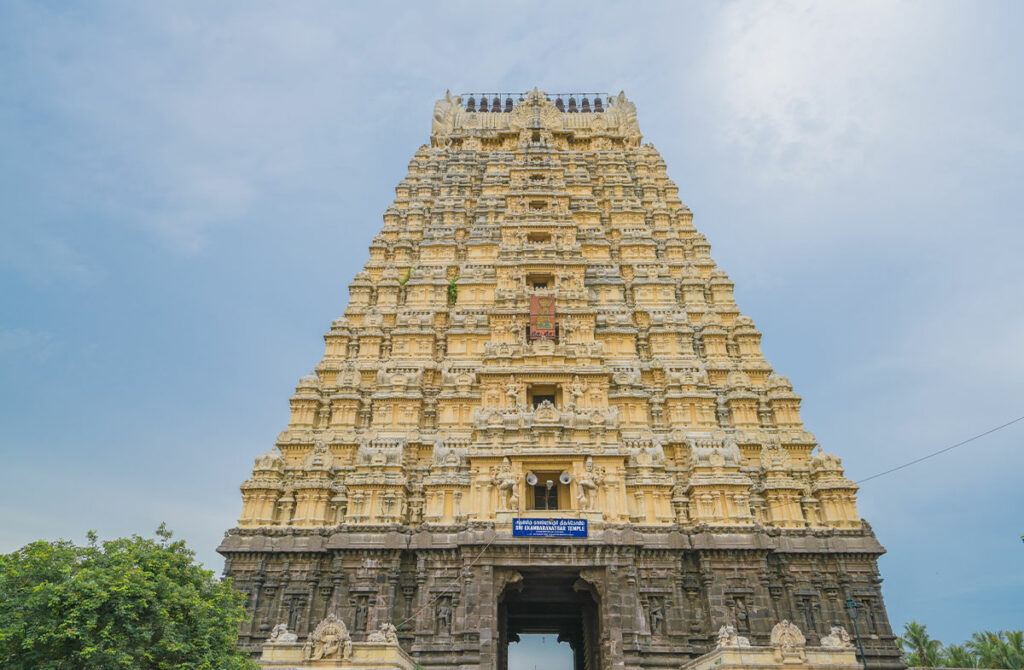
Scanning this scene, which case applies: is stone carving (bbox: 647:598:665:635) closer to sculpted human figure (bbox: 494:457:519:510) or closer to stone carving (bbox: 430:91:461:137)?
sculpted human figure (bbox: 494:457:519:510)

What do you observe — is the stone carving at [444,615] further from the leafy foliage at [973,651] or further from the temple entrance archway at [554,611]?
the leafy foliage at [973,651]

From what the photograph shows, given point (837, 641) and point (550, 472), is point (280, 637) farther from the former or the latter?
point (837, 641)

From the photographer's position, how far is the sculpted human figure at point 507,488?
26.6 metres

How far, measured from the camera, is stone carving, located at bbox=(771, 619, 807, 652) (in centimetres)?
2145

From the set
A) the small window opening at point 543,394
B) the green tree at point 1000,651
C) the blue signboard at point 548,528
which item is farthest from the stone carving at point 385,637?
the green tree at point 1000,651

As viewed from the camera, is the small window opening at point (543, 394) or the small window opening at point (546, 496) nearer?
the small window opening at point (546, 496)

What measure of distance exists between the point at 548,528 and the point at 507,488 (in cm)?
259

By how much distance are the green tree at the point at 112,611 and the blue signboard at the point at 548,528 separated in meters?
10.6

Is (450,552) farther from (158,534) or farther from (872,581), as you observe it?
(872,581)

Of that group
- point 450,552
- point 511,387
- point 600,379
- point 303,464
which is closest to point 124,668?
point 450,552

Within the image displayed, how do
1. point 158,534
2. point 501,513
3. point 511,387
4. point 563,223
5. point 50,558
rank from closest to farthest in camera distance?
point 50,558 → point 158,534 → point 501,513 → point 511,387 → point 563,223

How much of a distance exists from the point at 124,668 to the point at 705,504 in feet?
72.6

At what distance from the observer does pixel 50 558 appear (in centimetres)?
1636

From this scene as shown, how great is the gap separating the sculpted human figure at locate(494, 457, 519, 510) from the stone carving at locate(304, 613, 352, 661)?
26.1 feet
